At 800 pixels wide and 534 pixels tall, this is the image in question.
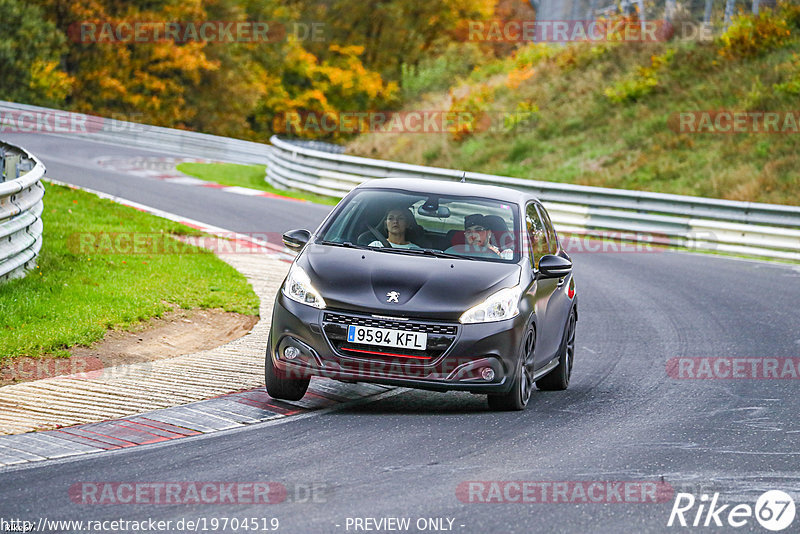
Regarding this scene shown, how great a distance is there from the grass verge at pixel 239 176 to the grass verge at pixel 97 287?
9.80 m

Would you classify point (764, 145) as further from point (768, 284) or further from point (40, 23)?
point (40, 23)

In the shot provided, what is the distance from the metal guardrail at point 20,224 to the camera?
37.1 ft

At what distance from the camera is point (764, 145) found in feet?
95.7

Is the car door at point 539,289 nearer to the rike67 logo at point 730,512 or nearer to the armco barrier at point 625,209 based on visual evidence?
the rike67 logo at point 730,512

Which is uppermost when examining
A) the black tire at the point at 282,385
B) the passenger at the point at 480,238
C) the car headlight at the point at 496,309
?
the passenger at the point at 480,238

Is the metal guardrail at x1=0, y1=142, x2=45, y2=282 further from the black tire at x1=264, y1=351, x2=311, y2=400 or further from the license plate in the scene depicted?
the license plate

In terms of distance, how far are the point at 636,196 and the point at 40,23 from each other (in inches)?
1254

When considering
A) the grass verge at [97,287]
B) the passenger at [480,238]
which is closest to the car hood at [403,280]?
the passenger at [480,238]

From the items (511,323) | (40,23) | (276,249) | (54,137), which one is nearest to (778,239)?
(276,249)

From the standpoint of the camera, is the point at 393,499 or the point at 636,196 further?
the point at 636,196

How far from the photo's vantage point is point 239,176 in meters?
31.5

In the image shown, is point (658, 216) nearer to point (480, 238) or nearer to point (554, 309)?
point (554, 309)

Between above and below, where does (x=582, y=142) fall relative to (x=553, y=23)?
below

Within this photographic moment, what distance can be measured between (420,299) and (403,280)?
0.77ft
